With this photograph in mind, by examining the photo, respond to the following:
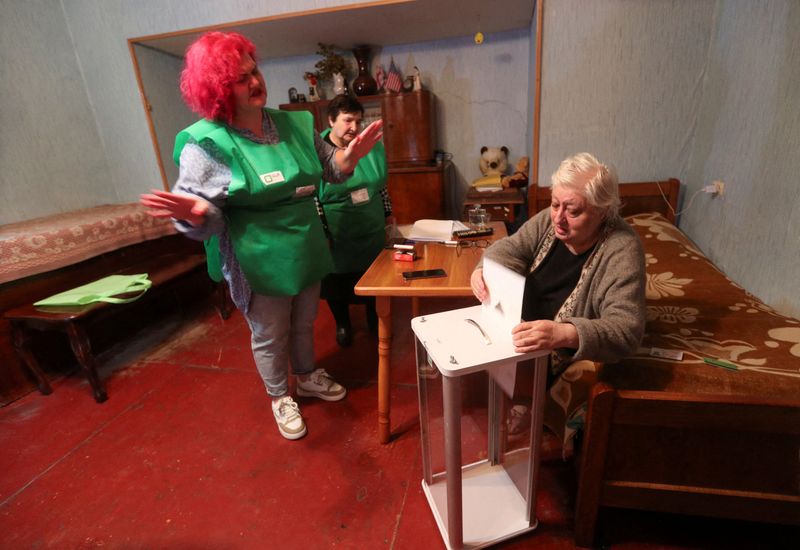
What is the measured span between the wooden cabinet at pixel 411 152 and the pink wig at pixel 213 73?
2266 mm

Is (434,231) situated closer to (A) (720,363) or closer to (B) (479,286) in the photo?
(B) (479,286)

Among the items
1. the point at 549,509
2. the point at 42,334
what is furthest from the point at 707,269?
the point at 42,334

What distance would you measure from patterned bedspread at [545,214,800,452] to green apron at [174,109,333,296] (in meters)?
0.99

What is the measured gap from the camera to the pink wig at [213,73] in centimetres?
127

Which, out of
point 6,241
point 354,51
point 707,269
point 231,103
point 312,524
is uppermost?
point 354,51

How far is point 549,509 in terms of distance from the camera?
1303 mm

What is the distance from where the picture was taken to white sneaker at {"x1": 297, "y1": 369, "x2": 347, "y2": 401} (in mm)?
1911

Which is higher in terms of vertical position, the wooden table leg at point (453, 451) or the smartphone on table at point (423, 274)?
the smartphone on table at point (423, 274)

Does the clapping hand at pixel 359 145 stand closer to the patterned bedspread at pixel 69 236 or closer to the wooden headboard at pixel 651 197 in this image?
the wooden headboard at pixel 651 197

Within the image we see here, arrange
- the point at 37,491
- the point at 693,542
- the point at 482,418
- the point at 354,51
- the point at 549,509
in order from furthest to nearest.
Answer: the point at 354,51 → the point at 482,418 → the point at 37,491 → the point at 549,509 → the point at 693,542

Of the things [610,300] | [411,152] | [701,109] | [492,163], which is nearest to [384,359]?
[610,300]

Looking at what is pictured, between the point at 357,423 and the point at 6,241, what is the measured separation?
198cm

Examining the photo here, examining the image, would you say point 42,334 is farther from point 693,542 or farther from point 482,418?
point 693,542

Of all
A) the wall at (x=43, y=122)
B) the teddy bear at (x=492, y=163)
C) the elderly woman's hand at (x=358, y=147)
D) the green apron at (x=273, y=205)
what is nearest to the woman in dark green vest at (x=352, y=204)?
the elderly woman's hand at (x=358, y=147)
